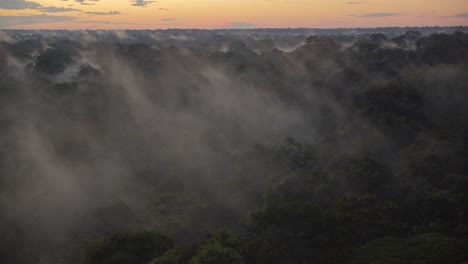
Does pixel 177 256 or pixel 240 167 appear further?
pixel 240 167

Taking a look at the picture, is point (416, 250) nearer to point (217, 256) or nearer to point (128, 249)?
point (217, 256)

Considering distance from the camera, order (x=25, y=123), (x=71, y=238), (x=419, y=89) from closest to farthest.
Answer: (x=71, y=238) → (x=25, y=123) → (x=419, y=89)

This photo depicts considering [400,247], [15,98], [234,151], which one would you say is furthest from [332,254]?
[15,98]

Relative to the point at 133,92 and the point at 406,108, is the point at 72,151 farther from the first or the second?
the point at 406,108

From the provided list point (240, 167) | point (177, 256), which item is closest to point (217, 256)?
point (177, 256)

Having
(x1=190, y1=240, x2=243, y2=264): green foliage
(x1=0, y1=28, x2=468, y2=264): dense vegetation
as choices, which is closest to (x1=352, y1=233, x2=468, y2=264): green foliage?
(x1=0, y1=28, x2=468, y2=264): dense vegetation

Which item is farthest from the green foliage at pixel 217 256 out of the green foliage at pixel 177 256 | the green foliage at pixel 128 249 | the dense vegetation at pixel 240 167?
the green foliage at pixel 128 249

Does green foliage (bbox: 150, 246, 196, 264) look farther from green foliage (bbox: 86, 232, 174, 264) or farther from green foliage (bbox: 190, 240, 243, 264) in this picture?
green foliage (bbox: 86, 232, 174, 264)
